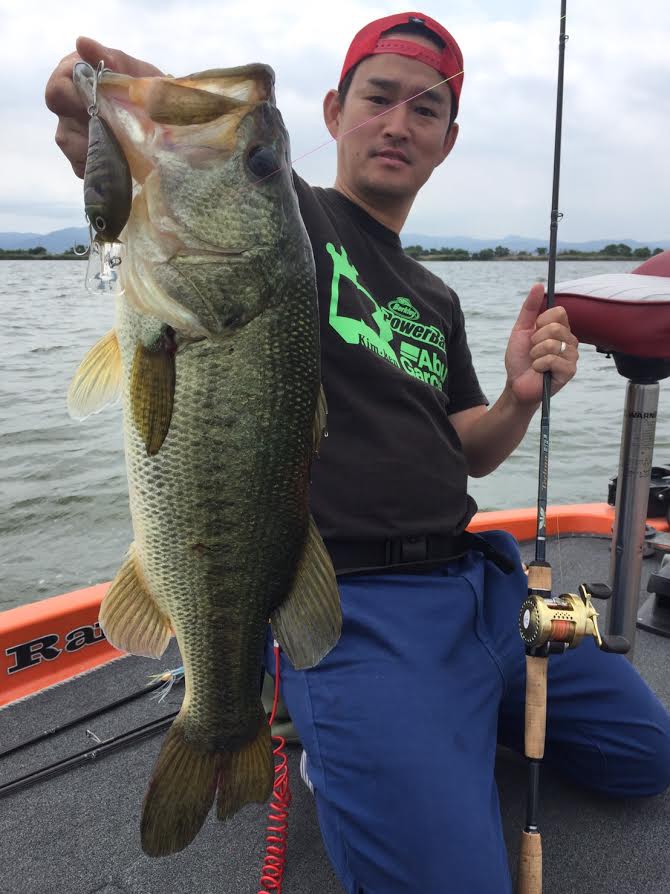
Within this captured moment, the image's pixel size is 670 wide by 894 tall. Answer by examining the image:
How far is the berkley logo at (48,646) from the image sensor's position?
116 inches

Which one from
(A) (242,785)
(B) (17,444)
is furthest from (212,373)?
(B) (17,444)

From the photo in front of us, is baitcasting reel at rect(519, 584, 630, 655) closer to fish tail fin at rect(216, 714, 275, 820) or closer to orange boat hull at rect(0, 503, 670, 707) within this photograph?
fish tail fin at rect(216, 714, 275, 820)

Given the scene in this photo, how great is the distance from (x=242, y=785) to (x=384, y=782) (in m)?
0.37

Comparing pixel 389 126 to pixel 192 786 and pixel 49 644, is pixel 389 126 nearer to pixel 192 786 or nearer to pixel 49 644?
pixel 192 786

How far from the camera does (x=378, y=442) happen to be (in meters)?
2.18

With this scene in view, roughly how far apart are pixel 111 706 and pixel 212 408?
6.20 feet

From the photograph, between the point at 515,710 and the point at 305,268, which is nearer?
the point at 305,268

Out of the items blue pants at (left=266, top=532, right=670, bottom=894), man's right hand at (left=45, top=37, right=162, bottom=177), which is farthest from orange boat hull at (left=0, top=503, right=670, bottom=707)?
man's right hand at (left=45, top=37, right=162, bottom=177)

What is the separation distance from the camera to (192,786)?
1673 millimetres

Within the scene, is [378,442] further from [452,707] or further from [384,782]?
[384,782]

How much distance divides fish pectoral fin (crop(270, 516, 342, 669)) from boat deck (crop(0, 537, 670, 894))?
2.27 feet

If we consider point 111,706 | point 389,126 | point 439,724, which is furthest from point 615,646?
point 111,706

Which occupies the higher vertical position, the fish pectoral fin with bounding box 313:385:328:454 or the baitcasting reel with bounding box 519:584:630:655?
the fish pectoral fin with bounding box 313:385:328:454

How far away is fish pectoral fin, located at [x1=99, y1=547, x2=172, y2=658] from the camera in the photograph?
5.32 ft
